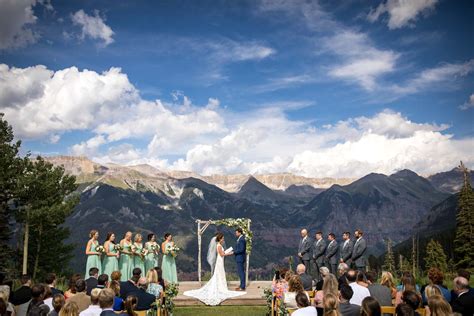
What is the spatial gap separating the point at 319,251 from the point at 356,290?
7.64 metres

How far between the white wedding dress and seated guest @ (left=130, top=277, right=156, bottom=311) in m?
5.80

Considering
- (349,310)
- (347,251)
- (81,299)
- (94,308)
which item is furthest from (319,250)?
(94,308)

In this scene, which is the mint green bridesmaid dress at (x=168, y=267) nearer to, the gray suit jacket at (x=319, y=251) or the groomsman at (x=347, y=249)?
the gray suit jacket at (x=319, y=251)

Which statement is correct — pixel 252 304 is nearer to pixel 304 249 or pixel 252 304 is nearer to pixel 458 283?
pixel 304 249

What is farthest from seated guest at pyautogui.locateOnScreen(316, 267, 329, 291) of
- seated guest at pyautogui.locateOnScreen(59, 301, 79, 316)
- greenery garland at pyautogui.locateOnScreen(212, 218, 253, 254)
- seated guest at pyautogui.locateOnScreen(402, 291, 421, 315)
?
greenery garland at pyautogui.locateOnScreen(212, 218, 253, 254)

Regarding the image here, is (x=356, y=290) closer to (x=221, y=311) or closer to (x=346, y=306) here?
(x=346, y=306)

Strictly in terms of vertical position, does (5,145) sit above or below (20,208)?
above

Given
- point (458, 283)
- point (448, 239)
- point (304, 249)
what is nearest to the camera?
point (458, 283)

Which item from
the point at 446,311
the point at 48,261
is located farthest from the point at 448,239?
the point at 446,311

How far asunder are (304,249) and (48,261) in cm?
2447

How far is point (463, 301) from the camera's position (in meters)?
7.24

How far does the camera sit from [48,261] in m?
32.8

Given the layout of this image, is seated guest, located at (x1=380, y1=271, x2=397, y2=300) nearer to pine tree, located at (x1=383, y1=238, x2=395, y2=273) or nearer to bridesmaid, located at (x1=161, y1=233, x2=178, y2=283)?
bridesmaid, located at (x1=161, y1=233, x2=178, y2=283)

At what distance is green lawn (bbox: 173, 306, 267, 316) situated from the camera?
12781 mm
